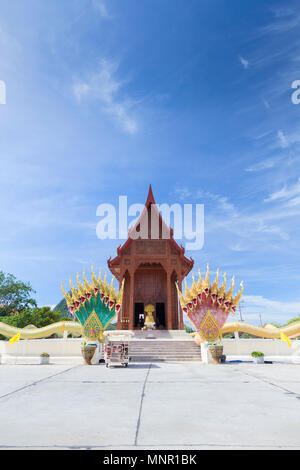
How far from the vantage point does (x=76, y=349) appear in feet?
57.5

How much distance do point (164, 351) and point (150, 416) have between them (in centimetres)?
1277

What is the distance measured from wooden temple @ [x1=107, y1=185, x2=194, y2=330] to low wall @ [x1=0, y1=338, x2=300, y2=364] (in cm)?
924

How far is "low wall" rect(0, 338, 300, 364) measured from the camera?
669 inches

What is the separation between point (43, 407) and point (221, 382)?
15.8 ft

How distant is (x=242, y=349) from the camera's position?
1709 centimetres

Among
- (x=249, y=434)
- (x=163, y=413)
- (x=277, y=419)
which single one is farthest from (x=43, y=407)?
(x=277, y=419)

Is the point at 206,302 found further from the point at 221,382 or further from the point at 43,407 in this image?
the point at 43,407

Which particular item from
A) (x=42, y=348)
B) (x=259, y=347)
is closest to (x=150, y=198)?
(x=42, y=348)

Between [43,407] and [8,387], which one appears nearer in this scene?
[43,407]

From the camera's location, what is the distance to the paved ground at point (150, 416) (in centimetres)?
309

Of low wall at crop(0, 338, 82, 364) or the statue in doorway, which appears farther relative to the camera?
the statue in doorway

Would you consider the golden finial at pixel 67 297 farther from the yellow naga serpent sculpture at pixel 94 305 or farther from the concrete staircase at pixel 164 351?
the concrete staircase at pixel 164 351

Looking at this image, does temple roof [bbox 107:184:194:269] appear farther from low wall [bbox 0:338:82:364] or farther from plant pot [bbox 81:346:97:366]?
plant pot [bbox 81:346:97:366]

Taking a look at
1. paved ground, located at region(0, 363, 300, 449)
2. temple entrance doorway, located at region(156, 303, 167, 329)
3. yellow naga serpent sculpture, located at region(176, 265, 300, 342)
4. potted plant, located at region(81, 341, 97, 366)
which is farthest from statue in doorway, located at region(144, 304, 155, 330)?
paved ground, located at region(0, 363, 300, 449)
